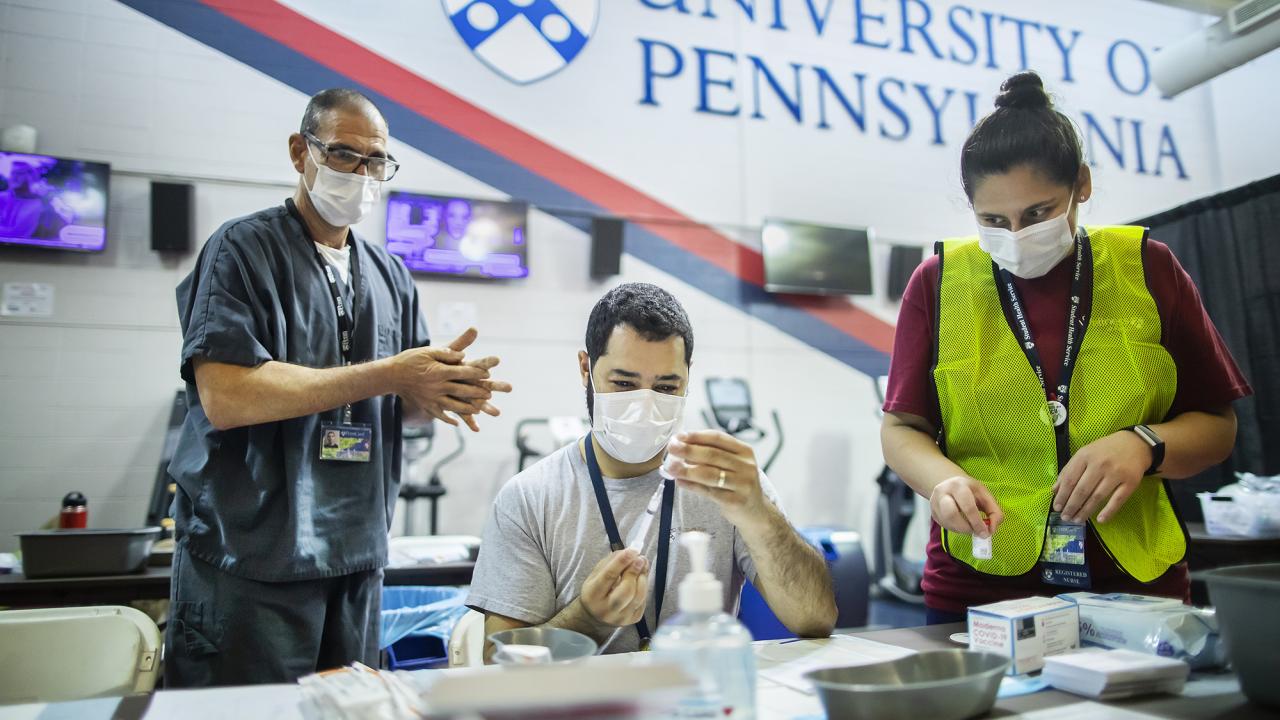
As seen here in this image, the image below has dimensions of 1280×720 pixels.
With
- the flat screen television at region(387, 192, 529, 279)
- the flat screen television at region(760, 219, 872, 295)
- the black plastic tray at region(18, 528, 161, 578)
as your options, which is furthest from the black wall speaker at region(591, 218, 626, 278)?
the black plastic tray at region(18, 528, 161, 578)

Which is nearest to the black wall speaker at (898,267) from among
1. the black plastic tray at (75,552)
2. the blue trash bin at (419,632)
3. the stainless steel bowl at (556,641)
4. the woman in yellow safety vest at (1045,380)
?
the blue trash bin at (419,632)

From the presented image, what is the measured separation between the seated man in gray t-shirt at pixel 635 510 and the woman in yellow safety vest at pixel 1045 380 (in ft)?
1.02

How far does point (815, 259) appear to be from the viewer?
5758mm

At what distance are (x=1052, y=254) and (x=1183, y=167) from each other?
21.7 ft

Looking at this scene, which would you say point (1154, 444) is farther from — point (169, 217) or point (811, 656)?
point (169, 217)

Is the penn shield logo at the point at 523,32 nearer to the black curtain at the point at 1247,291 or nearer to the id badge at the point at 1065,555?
the black curtain at the point at 1247,291

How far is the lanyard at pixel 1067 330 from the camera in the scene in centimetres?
151

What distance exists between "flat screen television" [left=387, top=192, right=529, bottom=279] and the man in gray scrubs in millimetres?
3000

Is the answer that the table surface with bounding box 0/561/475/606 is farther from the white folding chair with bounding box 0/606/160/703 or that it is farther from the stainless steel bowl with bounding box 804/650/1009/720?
the stainless steel bowl with bounding box 804/650/1009/720

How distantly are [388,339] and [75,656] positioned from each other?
95cm

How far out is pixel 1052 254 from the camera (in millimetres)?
1598

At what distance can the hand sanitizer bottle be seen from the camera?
84 centimetres

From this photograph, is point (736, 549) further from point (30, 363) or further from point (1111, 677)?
point (30, 363)

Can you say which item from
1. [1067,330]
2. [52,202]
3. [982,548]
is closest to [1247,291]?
[1067,330]
